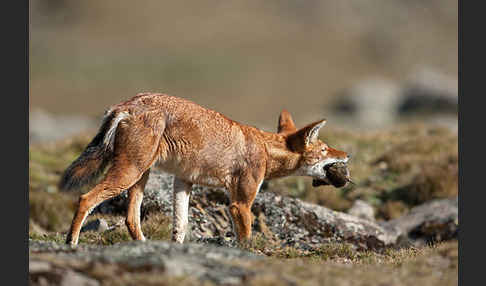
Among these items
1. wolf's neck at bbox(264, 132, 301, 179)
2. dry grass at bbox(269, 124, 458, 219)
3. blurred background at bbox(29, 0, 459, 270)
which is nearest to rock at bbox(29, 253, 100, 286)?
blurred background at bbox(29, 0, 459, 270)

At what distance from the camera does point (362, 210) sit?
1534 cm

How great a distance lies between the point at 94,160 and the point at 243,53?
109181 millimetres

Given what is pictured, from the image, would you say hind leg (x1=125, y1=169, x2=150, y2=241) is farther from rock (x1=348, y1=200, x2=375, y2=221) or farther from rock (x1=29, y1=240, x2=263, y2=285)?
rock (x1=348, y1=200, x2=375, y2=221)

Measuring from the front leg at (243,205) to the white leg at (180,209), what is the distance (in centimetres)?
78

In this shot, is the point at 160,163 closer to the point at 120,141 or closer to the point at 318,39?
the point at 120,141

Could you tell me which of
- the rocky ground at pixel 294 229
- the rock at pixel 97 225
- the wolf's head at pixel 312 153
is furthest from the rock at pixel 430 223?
the rock at pixel 97 225

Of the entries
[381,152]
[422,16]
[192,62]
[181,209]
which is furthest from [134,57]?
[181,209]

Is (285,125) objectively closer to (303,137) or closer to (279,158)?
(303,137)

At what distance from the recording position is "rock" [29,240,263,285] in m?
6.69

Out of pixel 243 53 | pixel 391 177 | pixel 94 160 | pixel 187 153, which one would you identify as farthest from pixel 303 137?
pixel 243 53

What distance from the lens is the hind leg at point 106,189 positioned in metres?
8.81

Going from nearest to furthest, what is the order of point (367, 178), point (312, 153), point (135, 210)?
point (135, 210), point (312, 153), point (367, 178)

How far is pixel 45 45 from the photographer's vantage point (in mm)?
115125

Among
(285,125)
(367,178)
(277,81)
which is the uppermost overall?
(277,81)
